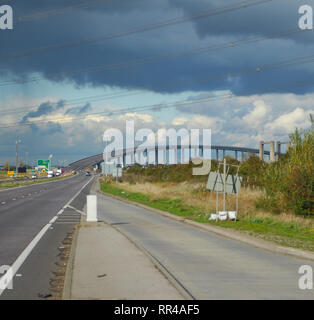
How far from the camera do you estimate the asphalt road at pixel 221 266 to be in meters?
9.61

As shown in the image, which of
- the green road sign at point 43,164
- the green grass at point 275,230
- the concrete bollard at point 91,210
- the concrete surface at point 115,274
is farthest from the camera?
the green road sign at point 43,164

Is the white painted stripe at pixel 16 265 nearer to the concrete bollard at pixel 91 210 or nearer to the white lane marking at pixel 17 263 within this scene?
the white lane marking at pixel 17 263

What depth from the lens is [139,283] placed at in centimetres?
1007

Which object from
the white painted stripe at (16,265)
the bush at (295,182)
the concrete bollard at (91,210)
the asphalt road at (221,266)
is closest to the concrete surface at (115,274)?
the asphalt road at (221,266)

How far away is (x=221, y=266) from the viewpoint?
12508mm

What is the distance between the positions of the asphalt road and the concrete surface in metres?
0.46

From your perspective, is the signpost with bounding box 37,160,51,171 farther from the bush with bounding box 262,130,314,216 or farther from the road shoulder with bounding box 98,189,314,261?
the road shoulder with bounding box 98,189,314,261

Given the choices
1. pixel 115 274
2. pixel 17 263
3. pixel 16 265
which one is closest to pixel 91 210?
pixel 17 263

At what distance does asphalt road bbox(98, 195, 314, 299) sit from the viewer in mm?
9609

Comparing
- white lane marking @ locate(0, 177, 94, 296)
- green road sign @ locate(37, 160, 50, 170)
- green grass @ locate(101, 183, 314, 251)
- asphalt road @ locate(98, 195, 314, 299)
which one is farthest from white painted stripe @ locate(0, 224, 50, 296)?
green road sign @ locate(37, 160, 50, 170)

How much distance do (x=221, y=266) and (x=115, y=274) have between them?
2702 mm

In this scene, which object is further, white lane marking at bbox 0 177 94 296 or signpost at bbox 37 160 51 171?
signpost at bbox 37 160 51 171

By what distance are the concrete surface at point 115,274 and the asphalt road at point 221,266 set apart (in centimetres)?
46
